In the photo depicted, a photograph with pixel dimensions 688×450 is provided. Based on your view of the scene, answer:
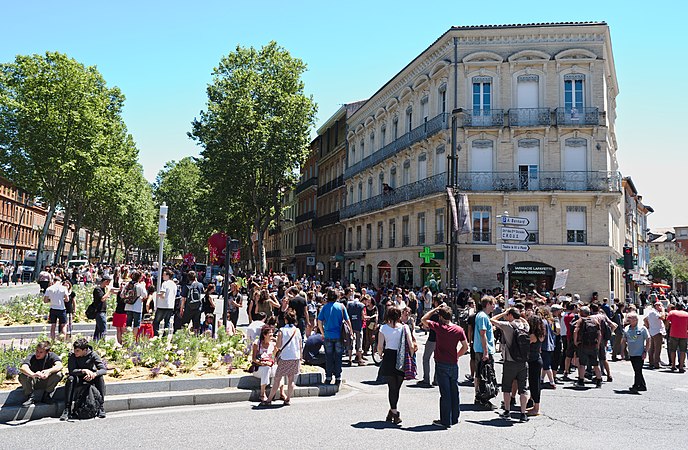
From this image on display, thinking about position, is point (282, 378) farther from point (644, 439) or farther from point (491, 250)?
point (491, 250)

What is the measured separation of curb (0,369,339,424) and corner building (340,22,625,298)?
60.6ft

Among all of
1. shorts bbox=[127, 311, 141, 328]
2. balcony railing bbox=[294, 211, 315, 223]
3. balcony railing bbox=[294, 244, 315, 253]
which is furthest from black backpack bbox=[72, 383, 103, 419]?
balcony railing bbox=[294, 211, 315, 223]

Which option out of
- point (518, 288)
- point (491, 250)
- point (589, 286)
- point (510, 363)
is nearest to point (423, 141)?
point (491, 250)

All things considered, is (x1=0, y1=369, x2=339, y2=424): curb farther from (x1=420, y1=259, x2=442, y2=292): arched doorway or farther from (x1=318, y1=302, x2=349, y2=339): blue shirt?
(x1=420, y1=259, x2=442, y2=292): arched doorway

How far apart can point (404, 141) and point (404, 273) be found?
27.9 ft

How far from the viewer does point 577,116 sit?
2828 cm

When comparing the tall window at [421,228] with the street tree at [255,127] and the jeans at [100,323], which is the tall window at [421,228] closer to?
the street tree at [255,127]

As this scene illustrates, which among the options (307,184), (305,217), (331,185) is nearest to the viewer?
(331,185)

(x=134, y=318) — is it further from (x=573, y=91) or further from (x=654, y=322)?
(x=573, y=91)

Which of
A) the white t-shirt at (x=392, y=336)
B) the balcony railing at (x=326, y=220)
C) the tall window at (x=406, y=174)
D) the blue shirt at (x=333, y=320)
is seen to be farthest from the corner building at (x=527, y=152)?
the white t-shirt at (x=392, y=336)

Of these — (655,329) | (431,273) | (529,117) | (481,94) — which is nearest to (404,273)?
(431,273)

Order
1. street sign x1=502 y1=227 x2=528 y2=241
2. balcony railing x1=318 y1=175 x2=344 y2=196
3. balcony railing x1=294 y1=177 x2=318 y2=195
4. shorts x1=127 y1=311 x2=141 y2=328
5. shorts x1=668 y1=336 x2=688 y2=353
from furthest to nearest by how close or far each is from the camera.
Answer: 1. balcony railing x1=294 y1=177 x2=318 y2=195
2. balcony railing x1=318 y1=175 x2=344 y2=196
3. street sign x1=502 y1=227 x2=528 y2=241
4. shorts x1=668 y1=336 x2=688 y2=353
5. shorts x1=127 y1=311 x2=141 y2=328

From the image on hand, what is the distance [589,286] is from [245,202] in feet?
90.7

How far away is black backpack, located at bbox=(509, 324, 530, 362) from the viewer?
7.85 m
